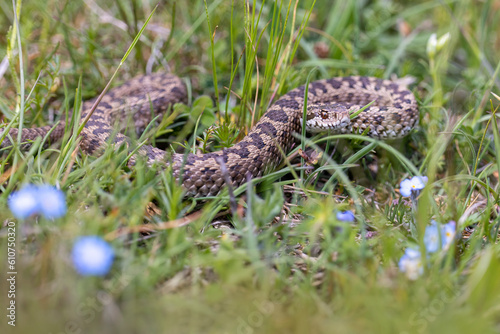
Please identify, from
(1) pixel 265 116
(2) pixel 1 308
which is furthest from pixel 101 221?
(1) pixel 265 116

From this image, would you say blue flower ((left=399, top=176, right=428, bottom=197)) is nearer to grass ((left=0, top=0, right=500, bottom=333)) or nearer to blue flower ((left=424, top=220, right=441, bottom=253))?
grass ((left=0, top=0, right=500, bottom=333))

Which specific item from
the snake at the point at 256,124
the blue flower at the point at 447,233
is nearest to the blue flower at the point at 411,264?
the blue flower at the point at 447,233

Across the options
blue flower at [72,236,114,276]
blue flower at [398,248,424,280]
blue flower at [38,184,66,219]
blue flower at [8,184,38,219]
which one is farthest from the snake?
blue flower at [398,248,424,280]

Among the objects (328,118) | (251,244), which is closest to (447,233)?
(251,244)

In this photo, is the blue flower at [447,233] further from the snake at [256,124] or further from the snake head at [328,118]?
the snake head at [328,118]

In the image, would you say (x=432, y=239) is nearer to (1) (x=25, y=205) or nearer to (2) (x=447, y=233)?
(2) (x=447, y=233)
